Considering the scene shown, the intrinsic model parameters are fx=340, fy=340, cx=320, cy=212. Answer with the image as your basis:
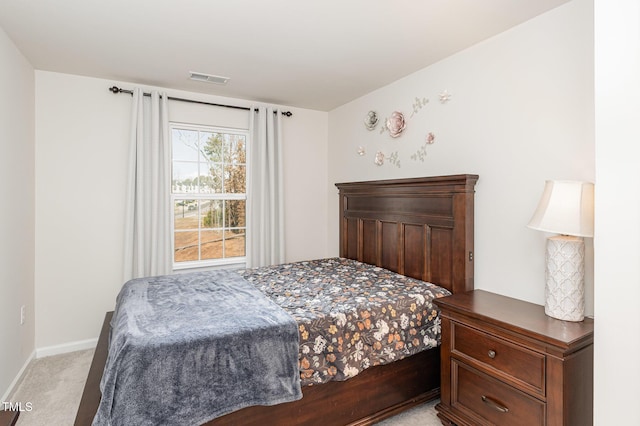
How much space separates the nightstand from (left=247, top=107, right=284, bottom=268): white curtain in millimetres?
2165

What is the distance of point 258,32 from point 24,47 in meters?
1.80

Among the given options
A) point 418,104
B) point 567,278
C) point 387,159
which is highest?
point 418,104

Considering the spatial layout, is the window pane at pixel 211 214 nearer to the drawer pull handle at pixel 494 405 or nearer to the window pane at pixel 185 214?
the window pane at pixel 185 214

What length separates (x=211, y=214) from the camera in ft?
12.4

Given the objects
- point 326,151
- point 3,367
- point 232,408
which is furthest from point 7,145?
point 326,151

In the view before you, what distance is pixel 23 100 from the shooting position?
267 centimetres

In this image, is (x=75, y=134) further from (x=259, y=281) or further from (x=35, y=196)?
(x=259, y=281)

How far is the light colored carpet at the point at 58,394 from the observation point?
211 cm

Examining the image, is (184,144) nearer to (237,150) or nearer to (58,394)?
(237,150)

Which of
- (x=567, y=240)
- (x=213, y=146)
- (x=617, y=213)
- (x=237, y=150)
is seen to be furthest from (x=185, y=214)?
(x=617, y=213)

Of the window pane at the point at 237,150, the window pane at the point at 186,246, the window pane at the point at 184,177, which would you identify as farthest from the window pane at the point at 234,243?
the window pane at the point at 237,150

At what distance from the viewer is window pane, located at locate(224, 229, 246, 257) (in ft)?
12.6

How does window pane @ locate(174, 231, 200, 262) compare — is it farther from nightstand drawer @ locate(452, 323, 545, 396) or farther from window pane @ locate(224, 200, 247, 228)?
nightstand drawer @ locate(452, 323, 545, 396)

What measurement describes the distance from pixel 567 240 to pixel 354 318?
120cm
